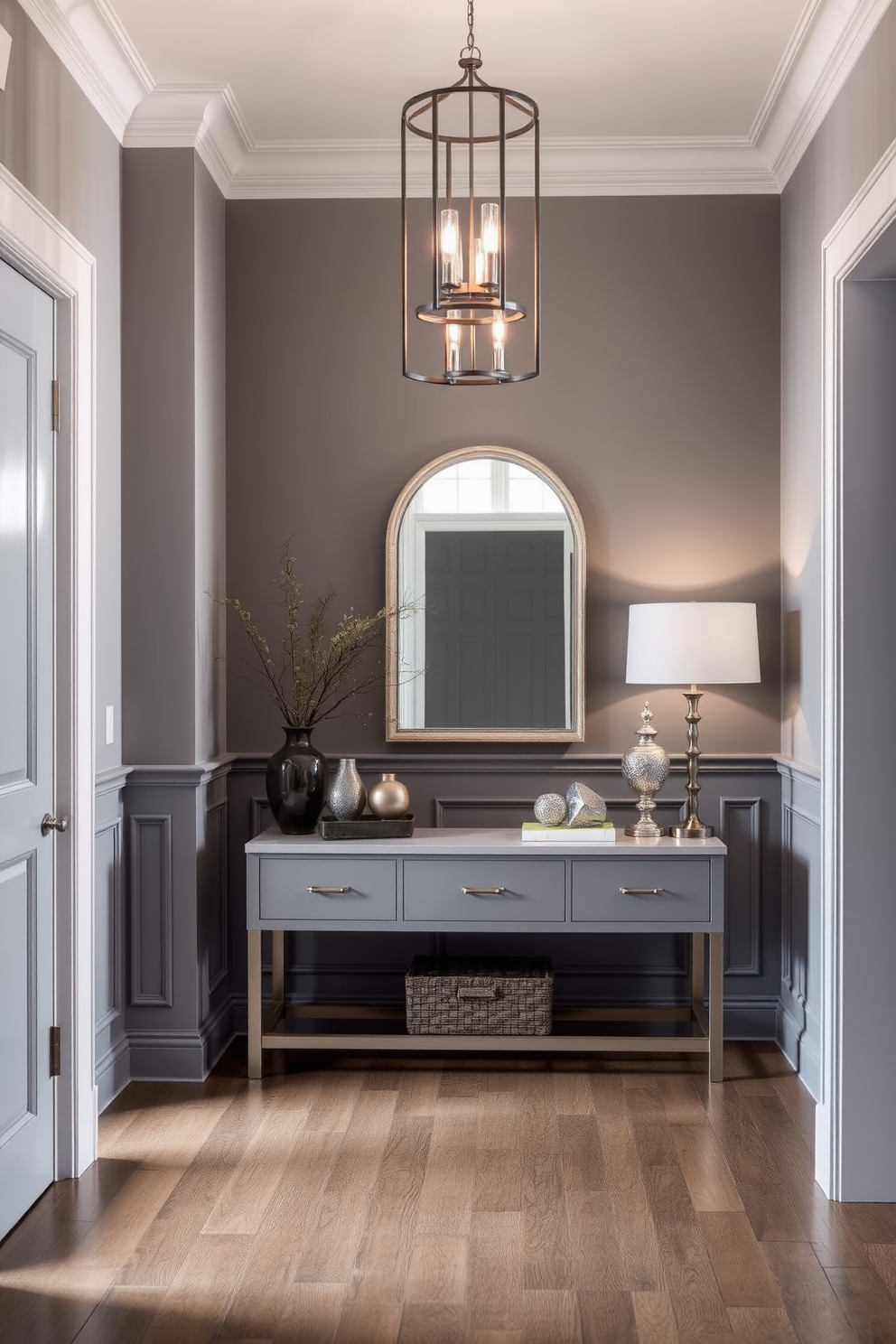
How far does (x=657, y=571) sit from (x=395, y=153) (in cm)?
170

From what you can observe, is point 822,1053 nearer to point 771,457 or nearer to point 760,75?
point 771,457

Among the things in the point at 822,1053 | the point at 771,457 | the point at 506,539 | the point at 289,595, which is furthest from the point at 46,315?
the point at 822,1053

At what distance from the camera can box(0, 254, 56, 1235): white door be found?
9.47ft

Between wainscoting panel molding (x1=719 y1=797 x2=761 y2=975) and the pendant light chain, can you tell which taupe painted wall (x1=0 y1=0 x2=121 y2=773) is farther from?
wainscoting panel molding (x1=719 y1=797 x2=761 y2=975)

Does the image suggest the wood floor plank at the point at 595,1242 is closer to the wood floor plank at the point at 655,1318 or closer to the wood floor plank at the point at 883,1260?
the wood floor plank at the point at 655,1318

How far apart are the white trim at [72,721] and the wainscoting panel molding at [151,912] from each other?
59 cm

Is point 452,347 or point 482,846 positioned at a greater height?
point 452,347

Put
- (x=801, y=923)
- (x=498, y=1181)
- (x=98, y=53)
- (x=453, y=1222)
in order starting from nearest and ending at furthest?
1. (x=453, y=1222)
2. (x=498, y=1181)
3. (x=98, y=53)
4. (x=801, y=923)

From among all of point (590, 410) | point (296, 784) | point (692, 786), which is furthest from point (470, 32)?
point (692, 786)

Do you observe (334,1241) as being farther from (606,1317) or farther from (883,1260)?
(883,1260)

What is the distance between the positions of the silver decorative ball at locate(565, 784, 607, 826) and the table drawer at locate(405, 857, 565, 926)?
0.16 m

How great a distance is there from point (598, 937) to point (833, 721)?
1.49 metres

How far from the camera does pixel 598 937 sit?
4328 mm

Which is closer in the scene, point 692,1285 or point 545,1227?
point 692,1285
